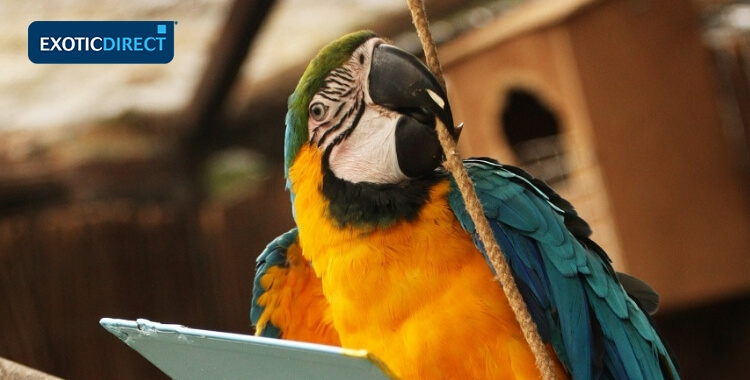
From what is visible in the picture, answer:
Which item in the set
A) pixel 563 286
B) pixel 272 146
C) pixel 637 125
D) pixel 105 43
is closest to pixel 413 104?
pixel 563 286

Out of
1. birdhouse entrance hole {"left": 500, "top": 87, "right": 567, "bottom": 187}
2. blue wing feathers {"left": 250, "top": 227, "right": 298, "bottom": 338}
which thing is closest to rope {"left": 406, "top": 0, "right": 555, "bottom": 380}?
blue wing feathers {"left": 250, "top": 227, "right": 298, "bottom": 338}

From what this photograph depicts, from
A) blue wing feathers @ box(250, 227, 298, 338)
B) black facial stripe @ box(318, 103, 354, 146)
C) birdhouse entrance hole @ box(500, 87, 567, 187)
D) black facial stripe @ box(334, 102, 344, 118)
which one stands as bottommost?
blue wing feathers @ box(250, 227, 298, 338)

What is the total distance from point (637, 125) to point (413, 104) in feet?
5.40

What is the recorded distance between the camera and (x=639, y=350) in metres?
1.29

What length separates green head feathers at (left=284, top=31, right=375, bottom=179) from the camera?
4.41 feet

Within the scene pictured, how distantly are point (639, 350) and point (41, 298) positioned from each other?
2687 millimetres

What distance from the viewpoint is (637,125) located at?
8.91 ft

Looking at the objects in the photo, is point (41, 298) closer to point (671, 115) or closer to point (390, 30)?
point (390, 30)

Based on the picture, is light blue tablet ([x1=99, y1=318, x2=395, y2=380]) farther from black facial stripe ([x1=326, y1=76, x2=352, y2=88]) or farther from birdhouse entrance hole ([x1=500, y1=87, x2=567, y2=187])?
birdhouse entrance hole ([x1=500, y1=87, x2=567, y2=187])

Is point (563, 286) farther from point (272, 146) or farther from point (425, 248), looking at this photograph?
point (272, 146)

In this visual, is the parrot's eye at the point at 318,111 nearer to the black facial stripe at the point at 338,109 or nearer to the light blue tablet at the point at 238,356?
the black facial stripe at the point at 338,109

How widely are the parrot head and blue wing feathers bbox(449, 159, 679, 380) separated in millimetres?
99

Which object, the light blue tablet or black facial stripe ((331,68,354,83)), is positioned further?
black facial stripe ((331,68,354,83))

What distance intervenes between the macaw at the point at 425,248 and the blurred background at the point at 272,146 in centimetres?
130
